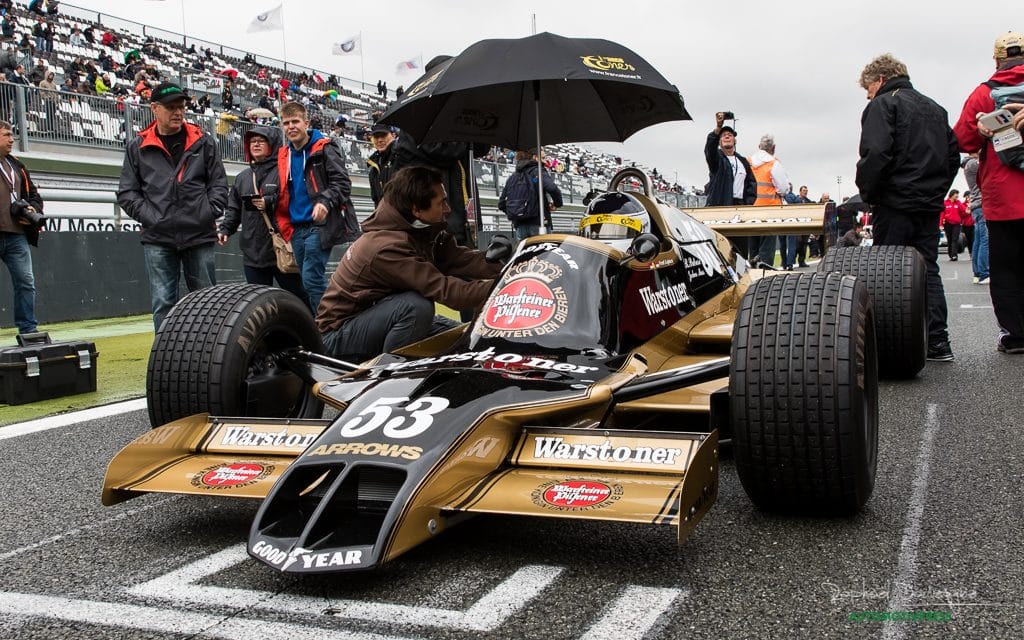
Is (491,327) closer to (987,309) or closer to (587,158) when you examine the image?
(987,309)

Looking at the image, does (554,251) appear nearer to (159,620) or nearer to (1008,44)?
(159,620)

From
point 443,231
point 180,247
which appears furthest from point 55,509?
point 180,247

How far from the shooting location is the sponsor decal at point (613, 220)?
14.8 ft

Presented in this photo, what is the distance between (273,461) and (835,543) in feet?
5.73

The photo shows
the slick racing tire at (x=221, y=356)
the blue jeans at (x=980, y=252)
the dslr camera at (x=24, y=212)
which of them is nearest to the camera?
the slick racing tire at (x=221, y=356)

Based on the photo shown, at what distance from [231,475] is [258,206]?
4142mm

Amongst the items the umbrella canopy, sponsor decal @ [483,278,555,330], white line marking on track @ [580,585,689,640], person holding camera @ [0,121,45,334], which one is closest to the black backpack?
the umbrella canopy

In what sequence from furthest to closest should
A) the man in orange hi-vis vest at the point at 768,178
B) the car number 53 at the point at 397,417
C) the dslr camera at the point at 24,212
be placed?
1. the man in orange hi-vis vest at the point at 768,178
2. the dslr camera at the point at 24,212
3. the car number 53 at the point at 397,417

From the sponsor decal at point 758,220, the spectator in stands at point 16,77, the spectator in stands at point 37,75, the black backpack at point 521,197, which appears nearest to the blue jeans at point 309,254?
the sponsor decal at point 758,220

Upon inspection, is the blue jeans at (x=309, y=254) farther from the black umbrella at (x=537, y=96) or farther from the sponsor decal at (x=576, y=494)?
the sponsor decal at (x=576, y=494)

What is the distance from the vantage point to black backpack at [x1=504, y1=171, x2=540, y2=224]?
10.5 metres

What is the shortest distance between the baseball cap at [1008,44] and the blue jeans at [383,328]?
4434 mm

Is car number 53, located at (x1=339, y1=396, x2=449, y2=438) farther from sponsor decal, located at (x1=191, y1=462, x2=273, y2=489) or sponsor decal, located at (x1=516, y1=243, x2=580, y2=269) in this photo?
sponsor decal, located at (x1=516, y1=243, x2=580, y2=269)

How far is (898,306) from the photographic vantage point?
5496 millimetres
